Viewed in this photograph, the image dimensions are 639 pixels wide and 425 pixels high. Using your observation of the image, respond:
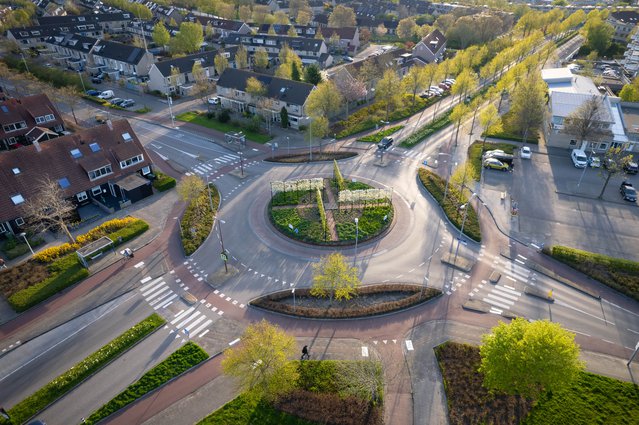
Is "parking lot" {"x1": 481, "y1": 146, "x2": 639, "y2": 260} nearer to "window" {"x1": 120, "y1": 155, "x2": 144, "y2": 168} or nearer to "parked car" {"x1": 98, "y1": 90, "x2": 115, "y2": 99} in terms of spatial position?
"window" {"x1": 120, "y1": 155, "x2": 144, "y2": 168}

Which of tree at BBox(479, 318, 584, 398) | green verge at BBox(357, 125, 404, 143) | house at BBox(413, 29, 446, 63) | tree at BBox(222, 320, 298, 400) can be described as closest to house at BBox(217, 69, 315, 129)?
green verge at BBox(357, 125, 404, 143)

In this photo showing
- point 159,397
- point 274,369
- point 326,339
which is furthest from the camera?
point 326,339

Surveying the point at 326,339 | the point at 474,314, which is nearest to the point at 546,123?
the point at 474,314

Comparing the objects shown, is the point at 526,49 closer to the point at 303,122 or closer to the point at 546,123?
the point at 546,123

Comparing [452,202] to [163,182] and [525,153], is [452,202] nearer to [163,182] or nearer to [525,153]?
[525,153]

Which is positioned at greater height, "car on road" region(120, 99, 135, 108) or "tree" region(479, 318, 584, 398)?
"tree" region(479, 318, 584, 398)

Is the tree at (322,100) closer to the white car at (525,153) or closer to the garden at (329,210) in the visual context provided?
the garden at (329,210)
